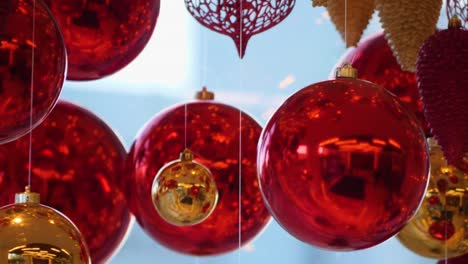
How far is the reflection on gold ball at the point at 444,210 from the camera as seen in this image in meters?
1.70

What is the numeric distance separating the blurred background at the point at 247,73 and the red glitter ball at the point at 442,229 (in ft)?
5.04

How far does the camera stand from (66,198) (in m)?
1.57

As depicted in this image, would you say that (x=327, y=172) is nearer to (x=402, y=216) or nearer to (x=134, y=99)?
(x=402, y=216)

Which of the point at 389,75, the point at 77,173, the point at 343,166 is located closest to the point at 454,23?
the point at 389,75

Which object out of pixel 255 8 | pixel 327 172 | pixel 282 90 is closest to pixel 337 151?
pixel 327 172

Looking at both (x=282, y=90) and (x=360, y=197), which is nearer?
(x=360, y=197)

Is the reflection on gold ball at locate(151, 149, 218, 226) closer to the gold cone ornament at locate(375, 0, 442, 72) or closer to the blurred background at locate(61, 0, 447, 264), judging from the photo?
the gold cone ornament at locate(375, 0, 442, 72)

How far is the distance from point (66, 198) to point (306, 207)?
528 mm

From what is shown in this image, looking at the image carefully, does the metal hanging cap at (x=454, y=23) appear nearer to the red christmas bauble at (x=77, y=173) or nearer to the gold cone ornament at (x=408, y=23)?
the gold cone ornament at (x=408, y=23)

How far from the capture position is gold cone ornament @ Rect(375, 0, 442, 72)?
145 centimetres

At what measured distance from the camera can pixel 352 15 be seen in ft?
4.91

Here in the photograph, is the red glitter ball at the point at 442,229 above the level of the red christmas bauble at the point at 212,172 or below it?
below

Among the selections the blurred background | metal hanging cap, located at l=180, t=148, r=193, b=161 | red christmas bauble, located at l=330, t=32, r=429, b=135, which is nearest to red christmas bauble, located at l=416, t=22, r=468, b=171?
red christmas bauble, located at l=330, t=32, r=429, b=135

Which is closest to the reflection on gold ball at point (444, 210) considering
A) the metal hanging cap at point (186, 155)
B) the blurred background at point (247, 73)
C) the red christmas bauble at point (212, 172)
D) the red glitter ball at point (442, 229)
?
the red glitter ball at point (442, 229)
